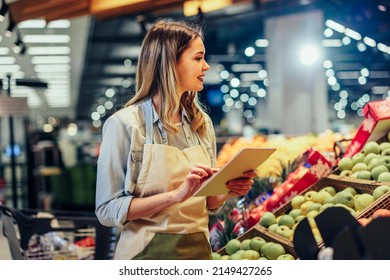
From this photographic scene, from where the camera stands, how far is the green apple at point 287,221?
3173 millimetres

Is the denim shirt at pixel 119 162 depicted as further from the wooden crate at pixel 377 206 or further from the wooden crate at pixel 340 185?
the wooden crate at pixel 340 185

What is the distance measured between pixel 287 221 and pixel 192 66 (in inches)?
41.8

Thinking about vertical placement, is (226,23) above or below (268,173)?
above

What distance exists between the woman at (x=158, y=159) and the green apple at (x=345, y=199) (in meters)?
0.71

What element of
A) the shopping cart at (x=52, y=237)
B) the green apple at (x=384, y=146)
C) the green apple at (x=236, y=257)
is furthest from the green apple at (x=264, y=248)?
the shopping cart at (x=52, y=237)

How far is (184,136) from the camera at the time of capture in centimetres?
256

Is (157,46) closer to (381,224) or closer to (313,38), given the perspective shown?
(381,224)

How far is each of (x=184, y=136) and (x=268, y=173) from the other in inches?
84.7

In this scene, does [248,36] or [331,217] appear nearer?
[331,217]

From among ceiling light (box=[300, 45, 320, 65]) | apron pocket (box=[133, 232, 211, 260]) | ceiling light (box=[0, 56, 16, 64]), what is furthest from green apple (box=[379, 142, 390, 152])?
ceiling light (box=[0, 56, 16, 64])

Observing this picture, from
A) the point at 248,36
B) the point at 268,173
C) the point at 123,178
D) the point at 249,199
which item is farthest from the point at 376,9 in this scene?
the point at 248,36

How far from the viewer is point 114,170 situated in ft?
7.91

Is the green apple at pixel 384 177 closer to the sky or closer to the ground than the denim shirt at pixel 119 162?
closer to the ground

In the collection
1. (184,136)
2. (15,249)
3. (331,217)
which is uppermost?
(184,136)
